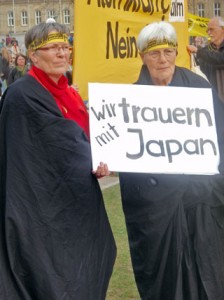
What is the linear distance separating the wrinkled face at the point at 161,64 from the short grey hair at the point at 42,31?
1.58 ft

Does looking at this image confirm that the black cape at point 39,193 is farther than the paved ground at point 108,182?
No

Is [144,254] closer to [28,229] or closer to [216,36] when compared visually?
[28,229]

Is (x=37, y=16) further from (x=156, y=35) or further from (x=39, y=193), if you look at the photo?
(x=39, y=193)

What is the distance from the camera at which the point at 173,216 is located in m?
3.64

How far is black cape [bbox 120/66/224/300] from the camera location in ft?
11.9

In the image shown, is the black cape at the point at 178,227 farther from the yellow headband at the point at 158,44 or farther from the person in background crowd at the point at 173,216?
the yellow headband at the point at 158,44

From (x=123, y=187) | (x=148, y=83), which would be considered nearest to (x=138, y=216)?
(x=123, y=187)

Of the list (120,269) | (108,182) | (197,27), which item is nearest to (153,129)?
(120,269)

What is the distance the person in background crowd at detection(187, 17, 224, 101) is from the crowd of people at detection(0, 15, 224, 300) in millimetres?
3840

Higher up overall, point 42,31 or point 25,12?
point 25,12

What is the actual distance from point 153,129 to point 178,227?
56 cm

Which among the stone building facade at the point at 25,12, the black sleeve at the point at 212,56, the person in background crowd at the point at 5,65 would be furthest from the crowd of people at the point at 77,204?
the stone building facade at the point at 25,12

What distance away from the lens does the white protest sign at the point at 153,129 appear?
3.48 m

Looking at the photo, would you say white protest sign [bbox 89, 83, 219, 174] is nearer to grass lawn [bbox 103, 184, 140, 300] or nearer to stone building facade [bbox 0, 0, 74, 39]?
grass lawn [bbox 103, 184, 140, 300]
